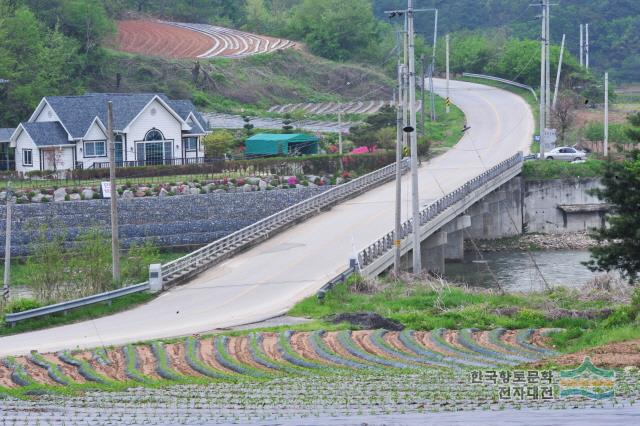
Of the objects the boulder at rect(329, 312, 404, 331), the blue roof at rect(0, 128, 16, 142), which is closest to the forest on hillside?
the blue roof at rect(0, 128, 16, 142)

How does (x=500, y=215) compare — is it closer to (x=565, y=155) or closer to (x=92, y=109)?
(x=565, y=155)

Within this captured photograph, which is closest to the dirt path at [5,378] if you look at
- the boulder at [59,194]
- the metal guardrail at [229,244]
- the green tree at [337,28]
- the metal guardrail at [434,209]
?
the metal guardrail at [229,244]

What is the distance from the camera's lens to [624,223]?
127ft

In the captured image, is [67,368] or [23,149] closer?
[67,368]

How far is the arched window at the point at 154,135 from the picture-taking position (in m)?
70.0

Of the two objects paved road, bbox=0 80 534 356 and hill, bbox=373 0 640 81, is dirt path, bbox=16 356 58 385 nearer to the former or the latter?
paved road, bbox=0 80 534 356

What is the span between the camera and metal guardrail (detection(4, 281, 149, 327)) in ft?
111

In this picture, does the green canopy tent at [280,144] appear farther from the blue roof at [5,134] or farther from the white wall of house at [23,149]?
the blue roof at [5,134]

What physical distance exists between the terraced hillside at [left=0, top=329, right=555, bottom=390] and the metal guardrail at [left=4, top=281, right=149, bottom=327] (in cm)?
522

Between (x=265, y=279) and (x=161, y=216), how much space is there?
1719 centimetres

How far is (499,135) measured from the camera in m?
82.8

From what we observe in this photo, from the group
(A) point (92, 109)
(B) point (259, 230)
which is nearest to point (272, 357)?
(B) point (259, 230)

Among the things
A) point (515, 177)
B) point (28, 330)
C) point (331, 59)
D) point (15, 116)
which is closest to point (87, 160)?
point (15, 116)

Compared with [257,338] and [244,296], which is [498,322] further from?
[244,296]
